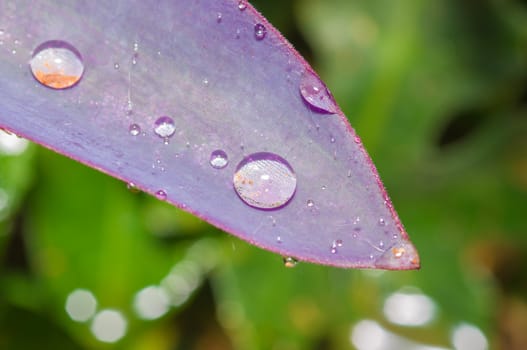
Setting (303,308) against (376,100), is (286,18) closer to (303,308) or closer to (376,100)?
(376,100)

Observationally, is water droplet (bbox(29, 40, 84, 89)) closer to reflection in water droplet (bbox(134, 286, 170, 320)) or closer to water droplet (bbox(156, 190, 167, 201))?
water droplet (bbox(156, 190, 167, 201))

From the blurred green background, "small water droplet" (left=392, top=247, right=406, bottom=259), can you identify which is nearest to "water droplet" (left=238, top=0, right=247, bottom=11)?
"small water droplet" (left=392, top=247, right=406, bottom=259)

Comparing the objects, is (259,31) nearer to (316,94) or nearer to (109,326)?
(316,94)

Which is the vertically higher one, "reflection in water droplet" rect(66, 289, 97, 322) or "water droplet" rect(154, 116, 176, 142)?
"water droplet" rect(154, 116, 176, 142)

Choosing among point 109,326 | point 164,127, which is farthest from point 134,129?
point 109,326

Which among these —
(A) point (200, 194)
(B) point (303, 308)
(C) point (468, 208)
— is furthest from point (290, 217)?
(C) point (468, 208)

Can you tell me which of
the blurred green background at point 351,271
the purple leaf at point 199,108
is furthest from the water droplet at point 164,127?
the blurred green background at point 351,271
